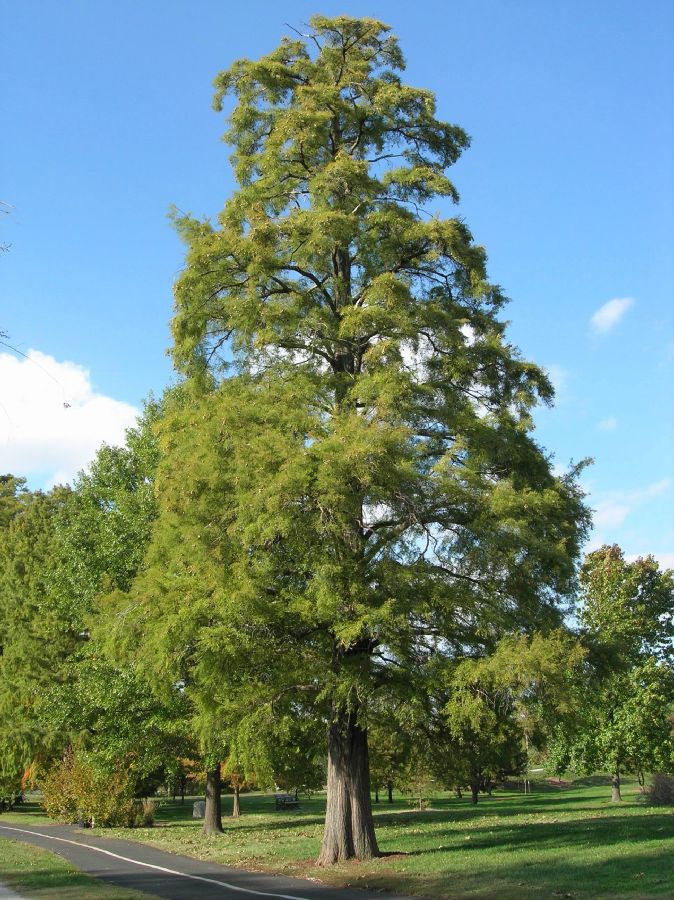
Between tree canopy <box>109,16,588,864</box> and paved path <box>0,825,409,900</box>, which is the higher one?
tree canopy <box>109,16,588,864</box>

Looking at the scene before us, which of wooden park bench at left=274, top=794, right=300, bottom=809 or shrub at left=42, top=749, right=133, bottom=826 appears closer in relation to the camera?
shrub at left=42, top=749, right=133, bottom=826

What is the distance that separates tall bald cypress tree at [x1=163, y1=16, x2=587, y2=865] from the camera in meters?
12.9

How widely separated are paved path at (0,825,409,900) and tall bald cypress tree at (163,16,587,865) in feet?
6.62

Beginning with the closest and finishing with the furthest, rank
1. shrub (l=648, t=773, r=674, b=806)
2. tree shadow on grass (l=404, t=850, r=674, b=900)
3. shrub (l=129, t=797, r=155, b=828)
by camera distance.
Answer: tree shadow on grass (l=404, t=850, r=674, b=900) → shrub (l=648, t=773, r=674, b=806) → shrub (l=129, t=797, r=155, b=828)

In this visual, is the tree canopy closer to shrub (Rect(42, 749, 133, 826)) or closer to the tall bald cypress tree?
the tall bald cypress tree

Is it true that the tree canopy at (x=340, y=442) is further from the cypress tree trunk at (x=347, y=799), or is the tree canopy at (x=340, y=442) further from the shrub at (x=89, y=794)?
the shrub at (x=89, y=794)

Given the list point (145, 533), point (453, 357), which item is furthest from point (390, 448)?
point (145, 533)

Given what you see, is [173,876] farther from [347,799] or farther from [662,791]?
[662,791]

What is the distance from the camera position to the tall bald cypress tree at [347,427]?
1286cm

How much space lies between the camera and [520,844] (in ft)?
50.0

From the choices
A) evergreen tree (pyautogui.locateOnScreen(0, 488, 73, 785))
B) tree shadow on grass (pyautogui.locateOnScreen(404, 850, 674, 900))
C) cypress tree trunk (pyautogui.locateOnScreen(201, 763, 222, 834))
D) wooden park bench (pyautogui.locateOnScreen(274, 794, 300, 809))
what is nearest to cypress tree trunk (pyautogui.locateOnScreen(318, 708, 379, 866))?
tree shadow on grass (pyautogui.locateOnScreen(404, 850, 674, 900))

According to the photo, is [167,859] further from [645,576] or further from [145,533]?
[645,576]

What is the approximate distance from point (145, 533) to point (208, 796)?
325 inches

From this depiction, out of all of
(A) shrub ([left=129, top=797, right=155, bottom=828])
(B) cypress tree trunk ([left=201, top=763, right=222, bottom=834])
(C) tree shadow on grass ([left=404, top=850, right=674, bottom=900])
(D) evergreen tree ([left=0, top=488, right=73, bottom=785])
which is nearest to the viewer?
(C) tree shadow on grass ([left=404, top=850, right=674, bottom=900])
